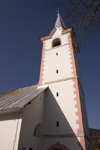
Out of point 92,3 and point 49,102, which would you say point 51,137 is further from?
point 92,3

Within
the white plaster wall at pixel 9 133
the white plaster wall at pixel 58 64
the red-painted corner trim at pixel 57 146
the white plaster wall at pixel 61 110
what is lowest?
the red-painted corner trim at pixel 57 146

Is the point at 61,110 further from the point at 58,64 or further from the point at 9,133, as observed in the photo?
the point at 58,64

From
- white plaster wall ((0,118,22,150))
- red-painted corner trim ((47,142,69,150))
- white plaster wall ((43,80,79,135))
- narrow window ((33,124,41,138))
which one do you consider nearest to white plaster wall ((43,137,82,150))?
red-painted corner trim ((47,142,69,150))

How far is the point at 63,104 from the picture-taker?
942 centimetres

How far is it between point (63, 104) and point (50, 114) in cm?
122

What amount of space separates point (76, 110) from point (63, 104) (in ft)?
3.73

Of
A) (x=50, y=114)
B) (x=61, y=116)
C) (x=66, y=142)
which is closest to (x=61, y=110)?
(x=61, y=116)

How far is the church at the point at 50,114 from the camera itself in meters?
6.41

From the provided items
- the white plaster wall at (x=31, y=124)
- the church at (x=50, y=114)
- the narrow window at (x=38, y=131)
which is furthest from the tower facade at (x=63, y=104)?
the white plaster wall at (x=31, y=124)

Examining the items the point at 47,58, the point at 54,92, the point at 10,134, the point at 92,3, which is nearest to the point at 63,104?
the point at 54,92

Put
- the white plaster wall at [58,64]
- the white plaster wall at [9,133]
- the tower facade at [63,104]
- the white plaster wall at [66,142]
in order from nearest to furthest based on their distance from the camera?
1. the white plaster wall at [9,133]
2. the white plaster wall at [66,142]
3. the tower facade at [63,104]
4. the white plaster wall at [58,64]

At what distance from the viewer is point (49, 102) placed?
997 centimetres

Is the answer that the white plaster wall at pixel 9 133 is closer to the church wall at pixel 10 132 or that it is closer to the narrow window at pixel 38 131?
the church wall at pixel 10 132

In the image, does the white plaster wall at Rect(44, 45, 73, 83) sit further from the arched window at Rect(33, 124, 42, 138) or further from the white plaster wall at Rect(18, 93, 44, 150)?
the arched window at Rect(33, 124, 42, 138)
